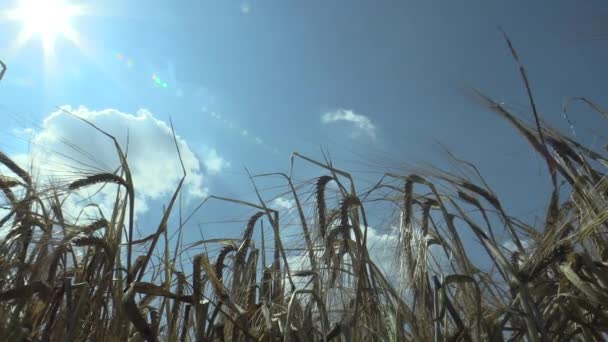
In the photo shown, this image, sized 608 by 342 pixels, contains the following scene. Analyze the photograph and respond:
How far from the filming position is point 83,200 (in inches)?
89.6

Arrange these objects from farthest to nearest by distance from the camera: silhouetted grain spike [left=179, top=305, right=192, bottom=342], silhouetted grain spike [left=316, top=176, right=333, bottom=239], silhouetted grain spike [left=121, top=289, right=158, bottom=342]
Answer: silhouetted grain spike [left=316, top=176, right=333, bottom=239] → silhouetted grain spike [left=179, top=305, right=192, bottom=342] → silhouetted grain spike [left=121, top=289, right=158, bottom=342]

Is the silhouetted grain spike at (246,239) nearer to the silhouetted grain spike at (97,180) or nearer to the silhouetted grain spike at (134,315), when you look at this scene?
the silhouetted grain spike at (97,180)

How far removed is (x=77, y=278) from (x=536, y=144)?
1975 millimetres

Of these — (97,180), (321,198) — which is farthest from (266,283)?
(97,180)

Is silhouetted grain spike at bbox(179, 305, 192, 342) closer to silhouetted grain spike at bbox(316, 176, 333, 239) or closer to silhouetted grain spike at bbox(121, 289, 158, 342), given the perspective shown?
silhouetted grain spike at bbox(121, 289, 158, 342)

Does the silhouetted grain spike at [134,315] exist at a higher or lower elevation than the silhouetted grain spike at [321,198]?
lower

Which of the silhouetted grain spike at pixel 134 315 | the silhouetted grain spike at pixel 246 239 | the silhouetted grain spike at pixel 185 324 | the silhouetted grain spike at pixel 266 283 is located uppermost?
the silhouetted grain spike at pixel 246 239

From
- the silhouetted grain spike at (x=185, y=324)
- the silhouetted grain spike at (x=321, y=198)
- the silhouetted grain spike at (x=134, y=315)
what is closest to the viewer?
the silhouetted grain spike at (x=134, y=315)

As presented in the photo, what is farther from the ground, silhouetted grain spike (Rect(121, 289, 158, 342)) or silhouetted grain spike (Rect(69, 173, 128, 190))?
silhouetted grain spike (Rect(69, 173, 128, 190))

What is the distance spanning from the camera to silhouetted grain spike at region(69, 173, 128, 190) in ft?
6.52

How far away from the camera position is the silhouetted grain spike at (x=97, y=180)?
199 centimetres

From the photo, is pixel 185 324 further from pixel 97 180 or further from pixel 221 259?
pixel 97 180

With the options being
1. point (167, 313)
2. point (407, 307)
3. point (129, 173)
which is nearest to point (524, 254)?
point (407, 307)

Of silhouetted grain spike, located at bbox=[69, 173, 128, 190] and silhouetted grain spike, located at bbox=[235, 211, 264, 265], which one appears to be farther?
silhouetted grain spike, located at bbox=[235, 211, 264, 265]
